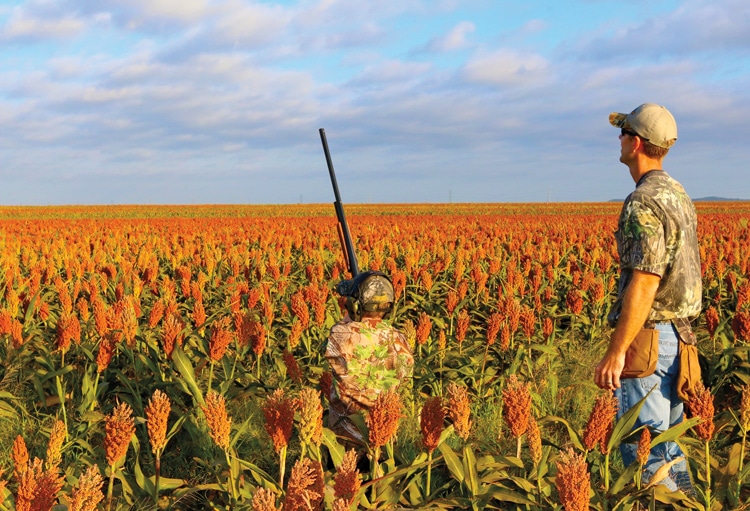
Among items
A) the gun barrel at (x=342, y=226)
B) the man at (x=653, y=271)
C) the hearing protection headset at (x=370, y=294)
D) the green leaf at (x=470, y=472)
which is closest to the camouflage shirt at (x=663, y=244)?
the man at (x=653, y=271)

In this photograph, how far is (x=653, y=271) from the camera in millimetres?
2705

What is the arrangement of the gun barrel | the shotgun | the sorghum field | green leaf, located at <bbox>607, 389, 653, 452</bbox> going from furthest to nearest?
the gun barrel, the shotgun, green leaf, located at <bbox>607, 389, 653, 452</bbox>, the sorghum field

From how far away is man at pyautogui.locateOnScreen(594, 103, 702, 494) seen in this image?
8.96ft

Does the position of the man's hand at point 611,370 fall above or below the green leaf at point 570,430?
above

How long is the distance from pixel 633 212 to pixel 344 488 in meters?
1.89

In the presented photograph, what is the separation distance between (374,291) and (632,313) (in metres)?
1.27

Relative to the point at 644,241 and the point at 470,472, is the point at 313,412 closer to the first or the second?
the point at 470,472

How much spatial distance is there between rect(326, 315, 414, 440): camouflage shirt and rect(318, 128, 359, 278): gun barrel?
51.3 inches

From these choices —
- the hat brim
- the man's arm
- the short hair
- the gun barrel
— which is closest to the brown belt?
the man's arm

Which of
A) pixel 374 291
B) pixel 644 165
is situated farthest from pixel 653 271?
pixel 374 291

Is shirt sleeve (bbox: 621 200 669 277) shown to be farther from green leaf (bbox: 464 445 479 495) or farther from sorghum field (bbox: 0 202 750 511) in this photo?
green leaf (bbox: 464 445 479 495)

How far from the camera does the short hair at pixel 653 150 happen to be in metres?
2.86

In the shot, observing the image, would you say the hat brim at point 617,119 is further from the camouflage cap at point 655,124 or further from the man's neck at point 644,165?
the man's neck at point 644,165

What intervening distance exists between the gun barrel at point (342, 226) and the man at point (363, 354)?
127cm
